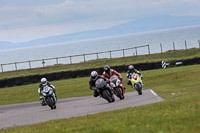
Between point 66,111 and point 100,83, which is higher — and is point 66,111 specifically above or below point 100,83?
below

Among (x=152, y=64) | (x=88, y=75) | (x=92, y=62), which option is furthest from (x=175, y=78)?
(x=92, y=62)

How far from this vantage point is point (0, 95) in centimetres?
3484

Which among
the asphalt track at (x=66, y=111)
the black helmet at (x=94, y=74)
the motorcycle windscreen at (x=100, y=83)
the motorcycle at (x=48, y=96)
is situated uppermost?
the black helmet at (x=94, y=74)

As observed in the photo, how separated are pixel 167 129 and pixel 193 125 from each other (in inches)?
20.8

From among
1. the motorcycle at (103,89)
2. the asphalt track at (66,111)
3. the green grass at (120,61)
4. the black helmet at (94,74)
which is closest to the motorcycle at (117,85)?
the asphalt track at (66,111)

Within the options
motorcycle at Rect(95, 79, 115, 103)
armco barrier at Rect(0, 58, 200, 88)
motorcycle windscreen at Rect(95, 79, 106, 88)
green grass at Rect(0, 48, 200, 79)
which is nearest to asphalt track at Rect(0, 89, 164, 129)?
motorcycle at Rect(95, 79, 115, 103)

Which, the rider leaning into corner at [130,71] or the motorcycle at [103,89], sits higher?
A: the rider leaning into corner at [130,71]

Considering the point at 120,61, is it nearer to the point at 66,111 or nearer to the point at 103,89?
the point at 103,89

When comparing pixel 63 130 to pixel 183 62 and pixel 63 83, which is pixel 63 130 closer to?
pixel 63 83

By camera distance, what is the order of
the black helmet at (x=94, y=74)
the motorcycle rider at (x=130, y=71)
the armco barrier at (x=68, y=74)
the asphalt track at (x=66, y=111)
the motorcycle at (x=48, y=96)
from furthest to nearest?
the armco barrier at (x=68, y=74)
the motorcycle rider at (x=130, y=71)
the motorcycle at (x=48, y=96)
the black helmet at (x=94, y=74)
the asphalt track at (x=66, y=111)

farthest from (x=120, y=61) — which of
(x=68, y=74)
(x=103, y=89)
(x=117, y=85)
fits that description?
(x=103, y=89)

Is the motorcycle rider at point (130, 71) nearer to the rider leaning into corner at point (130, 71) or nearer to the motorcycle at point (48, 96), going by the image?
the rider leaning into corner at point (130, 71)

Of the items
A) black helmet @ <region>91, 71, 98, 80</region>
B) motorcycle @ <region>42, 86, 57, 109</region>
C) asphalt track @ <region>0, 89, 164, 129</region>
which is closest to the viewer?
asphalt track @ <region>0, 89, 164, 129</region>

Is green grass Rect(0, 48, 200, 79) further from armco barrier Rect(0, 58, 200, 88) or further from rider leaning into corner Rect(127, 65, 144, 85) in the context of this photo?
rider leaning into corner Rect(127, 65, 144, 85)
